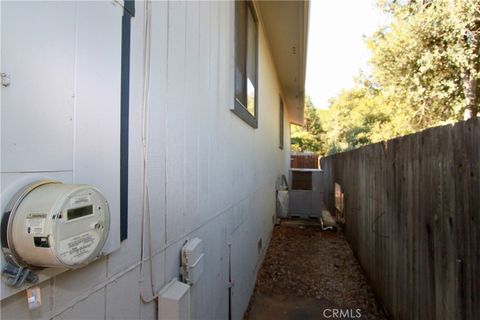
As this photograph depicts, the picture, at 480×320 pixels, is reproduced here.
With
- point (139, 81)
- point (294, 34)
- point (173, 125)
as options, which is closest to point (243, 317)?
point (173, 125)

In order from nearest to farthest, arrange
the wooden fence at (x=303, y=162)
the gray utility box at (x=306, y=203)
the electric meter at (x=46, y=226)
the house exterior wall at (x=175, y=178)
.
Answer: the electric meter at (x=46, y=226), the house exterior wall at (x=175, y=178), the gray utility box at (x=306, y=203), the wooden fence at (x=303, y=162)

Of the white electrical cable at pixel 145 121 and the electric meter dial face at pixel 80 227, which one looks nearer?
the electric meter dial face at pixel 80 227

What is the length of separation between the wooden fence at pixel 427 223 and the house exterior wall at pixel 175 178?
1.67m

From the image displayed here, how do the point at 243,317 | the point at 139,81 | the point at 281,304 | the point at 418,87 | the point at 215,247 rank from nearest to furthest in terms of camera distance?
the point at 139,81
the point at 215,247
the point at 243,317
the point at 281,304
the point at 418,87

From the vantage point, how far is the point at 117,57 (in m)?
1.16

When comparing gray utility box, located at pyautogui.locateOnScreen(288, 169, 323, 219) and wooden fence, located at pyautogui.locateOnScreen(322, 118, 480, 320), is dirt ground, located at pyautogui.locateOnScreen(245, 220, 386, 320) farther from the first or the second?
gray utility box, located at pyautogui.locateOnScreen(288, 169, 323, 219)

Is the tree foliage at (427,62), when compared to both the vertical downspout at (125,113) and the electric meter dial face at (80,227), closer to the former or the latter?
the vertical downspout at (125,113)

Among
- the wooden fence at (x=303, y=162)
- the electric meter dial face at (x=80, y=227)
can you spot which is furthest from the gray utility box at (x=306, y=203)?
the wooden fence at (x=303, y=162)

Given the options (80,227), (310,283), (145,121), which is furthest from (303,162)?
(80,227)

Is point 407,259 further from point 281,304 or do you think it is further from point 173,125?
point 173,125

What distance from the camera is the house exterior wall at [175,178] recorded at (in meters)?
1.10

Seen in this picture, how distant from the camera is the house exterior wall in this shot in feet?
3.61

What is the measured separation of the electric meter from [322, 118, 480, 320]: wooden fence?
2043 millimetres

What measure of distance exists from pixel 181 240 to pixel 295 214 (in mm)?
8224
